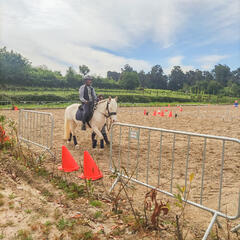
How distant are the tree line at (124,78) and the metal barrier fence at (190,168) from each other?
84.9ft

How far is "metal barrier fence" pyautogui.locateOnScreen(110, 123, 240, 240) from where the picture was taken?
3064 mm

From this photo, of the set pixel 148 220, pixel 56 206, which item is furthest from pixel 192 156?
pixel 56 206

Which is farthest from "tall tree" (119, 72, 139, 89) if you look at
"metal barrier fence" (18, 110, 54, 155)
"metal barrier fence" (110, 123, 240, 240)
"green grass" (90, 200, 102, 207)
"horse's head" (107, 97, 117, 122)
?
"green grass" (90, 200, 102, 207)

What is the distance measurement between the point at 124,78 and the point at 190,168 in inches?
2422

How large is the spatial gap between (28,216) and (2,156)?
10.6 ft

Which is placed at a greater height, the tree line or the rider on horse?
the tree line

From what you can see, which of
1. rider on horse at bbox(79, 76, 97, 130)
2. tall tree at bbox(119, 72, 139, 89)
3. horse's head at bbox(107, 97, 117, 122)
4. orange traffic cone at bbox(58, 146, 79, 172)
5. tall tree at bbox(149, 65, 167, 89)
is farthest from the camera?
tall tree at bbox(149, 65, 167, 89)

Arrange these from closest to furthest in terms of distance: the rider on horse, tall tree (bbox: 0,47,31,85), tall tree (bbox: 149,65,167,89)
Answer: the rider on horse
tall tree (bbox: 0,47,31,85)
tall tree (bbox: 149,65,167,89)

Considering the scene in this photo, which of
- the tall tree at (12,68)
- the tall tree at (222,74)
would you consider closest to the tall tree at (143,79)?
the tall tree at (222,74)

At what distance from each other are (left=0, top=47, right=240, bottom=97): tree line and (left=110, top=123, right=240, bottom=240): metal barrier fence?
25892 millimetres

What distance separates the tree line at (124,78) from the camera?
43.7 m

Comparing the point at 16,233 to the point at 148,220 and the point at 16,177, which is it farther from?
the point at 16,177

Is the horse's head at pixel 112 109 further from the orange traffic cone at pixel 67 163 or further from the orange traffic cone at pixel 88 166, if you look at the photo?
the orange traffic cone at pixel 88 166

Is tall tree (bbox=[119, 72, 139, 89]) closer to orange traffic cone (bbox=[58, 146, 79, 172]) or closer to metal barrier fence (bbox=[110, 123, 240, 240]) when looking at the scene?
metal barrier fence (bbox=[110, 123, 240, 240])
